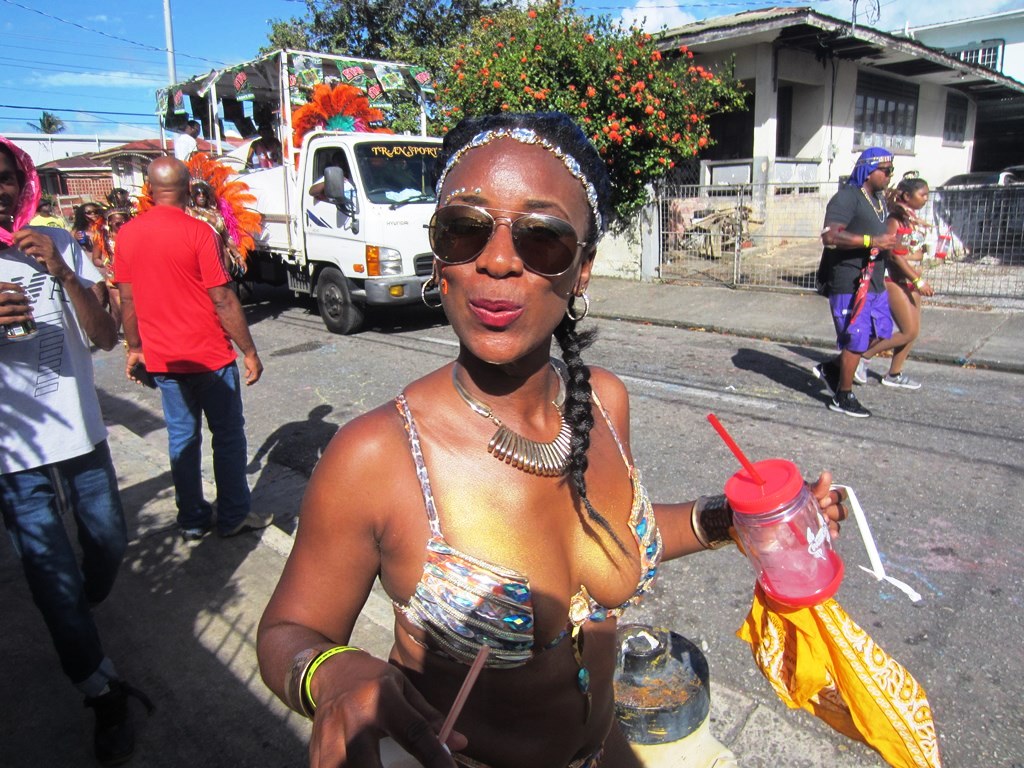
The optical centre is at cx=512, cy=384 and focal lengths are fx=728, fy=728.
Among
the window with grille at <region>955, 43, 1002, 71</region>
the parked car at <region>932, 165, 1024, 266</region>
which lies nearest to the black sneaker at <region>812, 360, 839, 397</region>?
the parked car at <region>932, 165, 1024, 266</region>

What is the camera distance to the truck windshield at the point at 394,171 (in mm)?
9648

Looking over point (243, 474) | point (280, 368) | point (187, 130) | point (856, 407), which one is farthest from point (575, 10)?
point (243, 474)

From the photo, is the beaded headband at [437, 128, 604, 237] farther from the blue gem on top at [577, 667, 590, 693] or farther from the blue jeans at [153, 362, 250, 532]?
the blue jeans at [153, 362, 250, 532]

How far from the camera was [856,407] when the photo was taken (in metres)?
6.04

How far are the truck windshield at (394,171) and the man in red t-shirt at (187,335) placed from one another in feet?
18.6

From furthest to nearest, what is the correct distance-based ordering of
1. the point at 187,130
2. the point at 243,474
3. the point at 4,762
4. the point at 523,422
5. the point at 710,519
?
the point at 187,130 → the point at 243,474 → the point at 4,762 → the point at 710,519 → the point at 523,422

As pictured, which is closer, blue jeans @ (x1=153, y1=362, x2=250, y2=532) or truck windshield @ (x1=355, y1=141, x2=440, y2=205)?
blue jeans @ (x1=153, y1=362, x2=250, y2=532)

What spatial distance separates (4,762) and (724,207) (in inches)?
467

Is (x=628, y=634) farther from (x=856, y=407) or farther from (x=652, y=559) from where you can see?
(x=856, y=407)

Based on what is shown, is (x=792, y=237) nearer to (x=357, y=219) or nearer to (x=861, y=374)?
(x=861, y=374)

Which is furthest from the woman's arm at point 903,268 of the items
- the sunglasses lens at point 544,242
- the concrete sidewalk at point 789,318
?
the sunglasses lens at point 544,242

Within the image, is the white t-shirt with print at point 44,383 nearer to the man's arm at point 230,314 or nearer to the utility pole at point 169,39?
the man's arm at point 230,314

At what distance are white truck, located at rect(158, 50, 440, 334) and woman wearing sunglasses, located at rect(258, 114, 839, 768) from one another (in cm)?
803

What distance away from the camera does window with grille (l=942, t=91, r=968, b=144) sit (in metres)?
21.0
